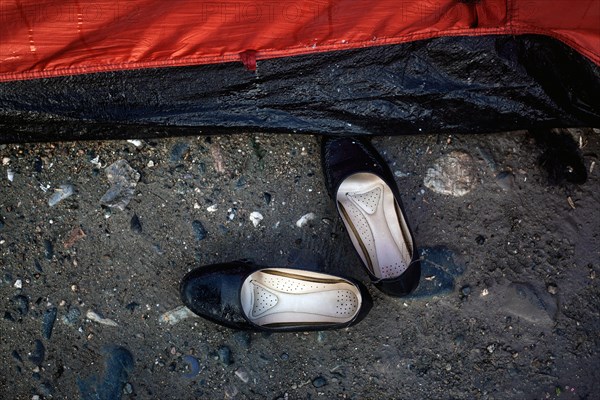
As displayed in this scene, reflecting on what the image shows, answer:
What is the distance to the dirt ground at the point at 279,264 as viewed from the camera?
81.8 inches

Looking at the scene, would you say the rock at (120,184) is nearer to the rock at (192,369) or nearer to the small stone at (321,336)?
the rock at (192,369)

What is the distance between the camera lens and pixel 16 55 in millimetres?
1716

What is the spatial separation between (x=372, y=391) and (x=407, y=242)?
23.5 inches

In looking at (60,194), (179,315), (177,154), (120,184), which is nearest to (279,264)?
(179,315)

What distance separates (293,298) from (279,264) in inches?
5.5

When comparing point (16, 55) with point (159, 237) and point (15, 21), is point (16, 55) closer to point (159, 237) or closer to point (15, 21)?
point (15, 21)

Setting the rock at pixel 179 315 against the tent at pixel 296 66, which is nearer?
the tent at pixel 296 66

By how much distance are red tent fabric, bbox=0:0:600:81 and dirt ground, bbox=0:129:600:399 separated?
423 millimetres

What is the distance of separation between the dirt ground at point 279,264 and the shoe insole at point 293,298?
0.25 ft

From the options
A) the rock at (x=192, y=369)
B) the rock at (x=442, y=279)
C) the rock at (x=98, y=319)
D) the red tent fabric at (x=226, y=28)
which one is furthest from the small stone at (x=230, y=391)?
the red tent fabric at (x=226, y=28)

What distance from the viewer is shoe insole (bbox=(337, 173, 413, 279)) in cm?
203

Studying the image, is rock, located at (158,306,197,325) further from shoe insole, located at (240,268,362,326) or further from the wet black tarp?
the wet black tarp

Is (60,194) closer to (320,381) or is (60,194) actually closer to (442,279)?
(320,381)

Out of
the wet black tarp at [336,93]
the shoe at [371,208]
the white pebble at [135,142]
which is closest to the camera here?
the wet black tarp at [336,93]
